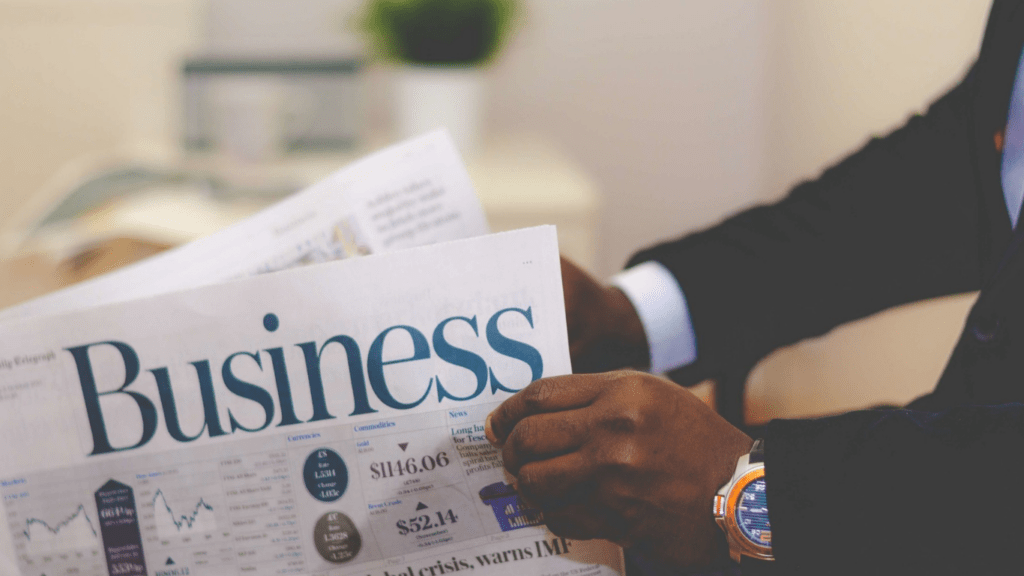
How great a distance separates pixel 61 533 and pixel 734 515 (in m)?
0.37

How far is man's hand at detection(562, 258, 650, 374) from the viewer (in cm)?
60

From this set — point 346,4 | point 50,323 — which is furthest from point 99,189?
point 50,323

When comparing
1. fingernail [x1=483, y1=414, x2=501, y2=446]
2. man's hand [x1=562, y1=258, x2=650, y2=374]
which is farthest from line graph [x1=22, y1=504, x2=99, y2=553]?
man's hand [x1=562, y1=258, x2=650, y2=374]

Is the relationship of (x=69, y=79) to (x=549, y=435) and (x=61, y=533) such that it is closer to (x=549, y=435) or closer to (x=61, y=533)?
(x=61, y=533)

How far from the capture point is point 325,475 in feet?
1.32

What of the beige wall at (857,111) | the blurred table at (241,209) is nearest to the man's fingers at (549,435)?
the blurred table at (241,209)

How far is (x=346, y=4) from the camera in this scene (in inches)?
62.9

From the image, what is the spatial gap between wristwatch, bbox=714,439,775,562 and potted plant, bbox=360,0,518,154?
109 cm

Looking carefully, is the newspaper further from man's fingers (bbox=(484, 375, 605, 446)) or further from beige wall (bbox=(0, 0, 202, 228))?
beige wall (bbox=(0, 0, 202, 228))

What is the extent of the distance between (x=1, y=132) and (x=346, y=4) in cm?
71

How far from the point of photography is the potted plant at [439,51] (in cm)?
128

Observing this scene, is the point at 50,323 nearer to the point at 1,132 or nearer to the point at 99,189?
the point at 99,189

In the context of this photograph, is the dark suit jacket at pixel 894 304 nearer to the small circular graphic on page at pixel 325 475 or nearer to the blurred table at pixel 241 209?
the small circular graphic on page at pixel 325 475

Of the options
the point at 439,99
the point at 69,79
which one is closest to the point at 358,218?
the point at 439,99
